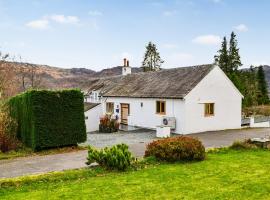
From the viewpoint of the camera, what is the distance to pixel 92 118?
3656 cm

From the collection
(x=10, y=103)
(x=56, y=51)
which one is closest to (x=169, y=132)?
(x=10, y=103)

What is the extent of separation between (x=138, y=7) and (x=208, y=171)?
586 inches

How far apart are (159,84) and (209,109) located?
537cm

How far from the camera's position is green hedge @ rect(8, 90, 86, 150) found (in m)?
20.7

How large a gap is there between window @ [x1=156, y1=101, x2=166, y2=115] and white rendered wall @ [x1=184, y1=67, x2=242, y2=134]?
2729mm

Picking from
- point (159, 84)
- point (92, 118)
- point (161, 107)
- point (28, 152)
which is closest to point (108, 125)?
point (92, 118)

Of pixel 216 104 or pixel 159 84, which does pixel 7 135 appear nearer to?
pixel 159 84

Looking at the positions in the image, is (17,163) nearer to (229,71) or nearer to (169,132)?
→ (169,132)

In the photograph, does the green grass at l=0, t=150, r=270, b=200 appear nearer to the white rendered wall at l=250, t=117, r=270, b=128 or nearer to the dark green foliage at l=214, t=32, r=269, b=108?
the white rendered wall at l=250, t=117, r=270, b=128

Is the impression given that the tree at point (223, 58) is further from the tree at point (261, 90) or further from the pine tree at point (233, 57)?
the tree at point (261, 90)

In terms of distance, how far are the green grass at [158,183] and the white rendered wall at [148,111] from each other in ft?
42.4

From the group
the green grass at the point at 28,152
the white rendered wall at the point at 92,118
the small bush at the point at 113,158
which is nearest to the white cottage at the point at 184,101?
the white rendered wall at the point at 92,118

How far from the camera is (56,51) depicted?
51.2 metres

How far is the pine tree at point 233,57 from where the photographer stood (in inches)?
2825
